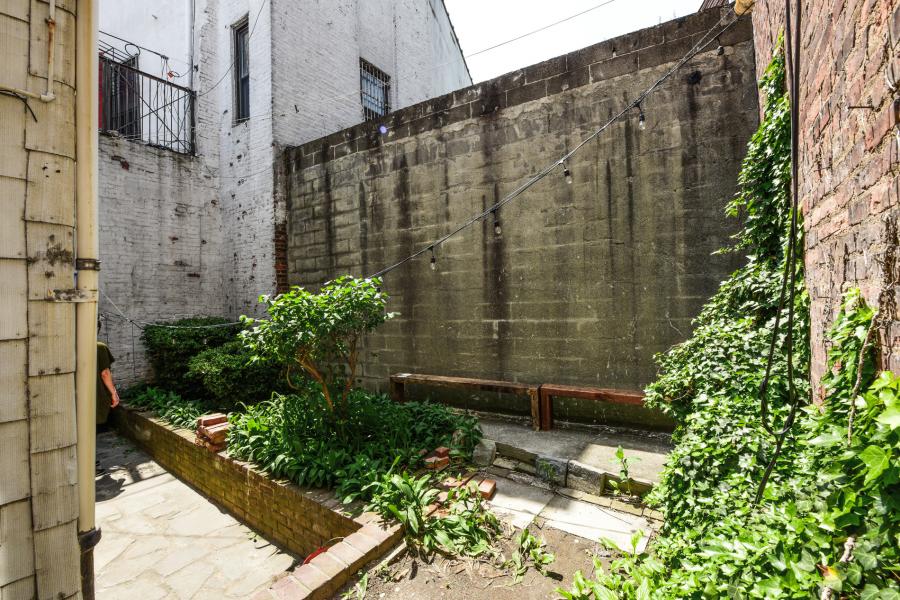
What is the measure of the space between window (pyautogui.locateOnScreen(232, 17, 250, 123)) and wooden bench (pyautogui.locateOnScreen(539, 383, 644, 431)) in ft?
25.9

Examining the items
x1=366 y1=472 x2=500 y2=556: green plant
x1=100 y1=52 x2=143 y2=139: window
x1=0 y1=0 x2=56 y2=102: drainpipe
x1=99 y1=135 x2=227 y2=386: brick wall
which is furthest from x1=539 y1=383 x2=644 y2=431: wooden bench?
x1=100 y1=52 x2=143 y2=139: window

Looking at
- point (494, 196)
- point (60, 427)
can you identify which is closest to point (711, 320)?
point (494, 196)

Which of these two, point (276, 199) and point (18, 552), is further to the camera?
point (276, 199)

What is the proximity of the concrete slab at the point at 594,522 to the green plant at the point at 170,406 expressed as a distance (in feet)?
16.2

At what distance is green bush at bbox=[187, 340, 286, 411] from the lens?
607 cm

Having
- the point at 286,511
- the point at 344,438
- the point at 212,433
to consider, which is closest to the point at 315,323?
the point at 344,438

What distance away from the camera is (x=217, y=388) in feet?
19.9

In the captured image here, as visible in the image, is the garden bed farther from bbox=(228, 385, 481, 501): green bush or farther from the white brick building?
the white brick building

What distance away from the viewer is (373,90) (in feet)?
33.1

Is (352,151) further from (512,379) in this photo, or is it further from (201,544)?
(201,544)

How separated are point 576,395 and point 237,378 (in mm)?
4739

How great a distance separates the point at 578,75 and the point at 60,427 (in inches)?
213

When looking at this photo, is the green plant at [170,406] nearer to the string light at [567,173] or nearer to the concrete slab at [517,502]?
the concrete slab at [517,502]

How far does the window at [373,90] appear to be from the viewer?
976cm
